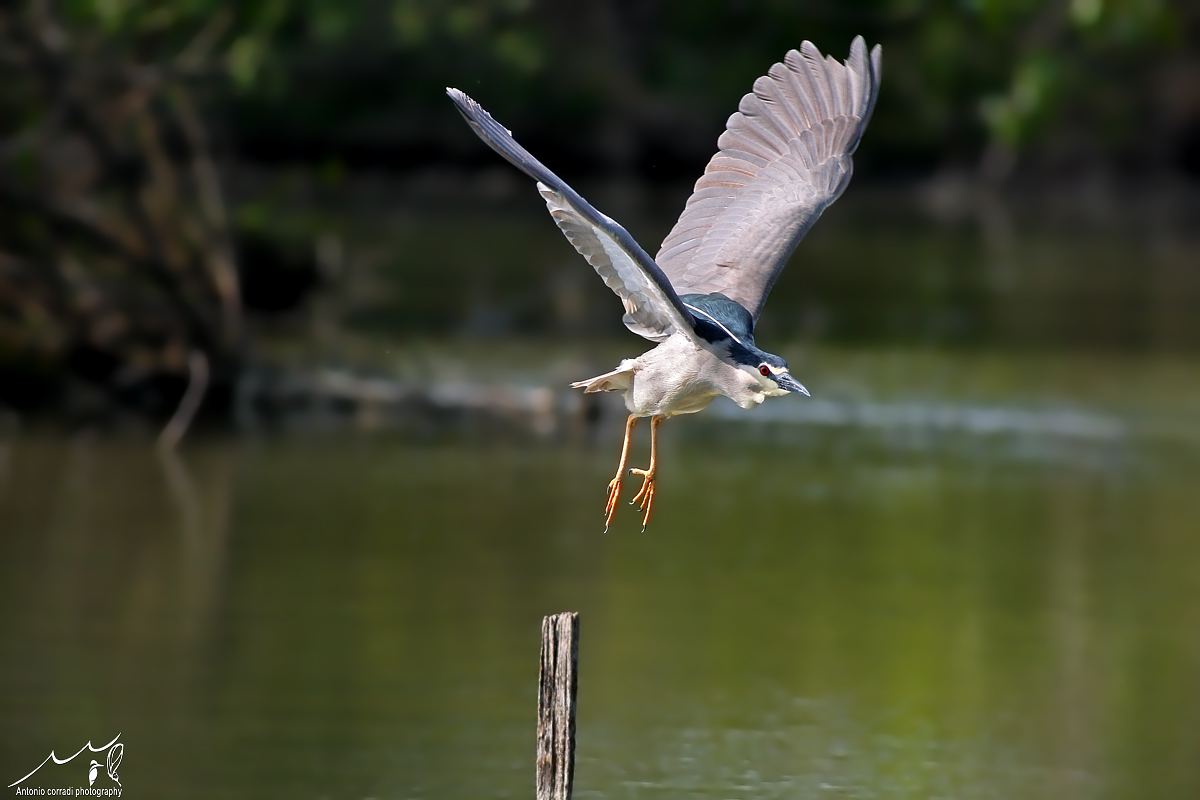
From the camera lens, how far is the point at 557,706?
16.5 ft

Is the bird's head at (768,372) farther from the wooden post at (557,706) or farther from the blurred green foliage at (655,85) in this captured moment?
the blurred green foliage at (655,85)

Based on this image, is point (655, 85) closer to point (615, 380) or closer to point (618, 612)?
point (618, 612)

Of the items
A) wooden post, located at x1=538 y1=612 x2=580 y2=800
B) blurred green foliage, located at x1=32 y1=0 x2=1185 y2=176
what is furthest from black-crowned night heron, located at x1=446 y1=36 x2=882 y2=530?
blurred green foliage, located at x1=32 y1=0 x2=1185 y2=176

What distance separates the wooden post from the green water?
2.54 m

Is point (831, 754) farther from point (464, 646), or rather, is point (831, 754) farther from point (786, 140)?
point (786, 140)

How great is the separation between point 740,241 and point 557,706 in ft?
5.23

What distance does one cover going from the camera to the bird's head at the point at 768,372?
15.2 ft

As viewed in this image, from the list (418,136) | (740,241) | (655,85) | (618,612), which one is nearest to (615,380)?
(740,241)

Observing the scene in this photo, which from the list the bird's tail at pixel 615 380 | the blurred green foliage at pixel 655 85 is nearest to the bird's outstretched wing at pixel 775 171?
the bird's tail at pixel 615 380

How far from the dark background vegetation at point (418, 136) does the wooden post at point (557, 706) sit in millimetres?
8138

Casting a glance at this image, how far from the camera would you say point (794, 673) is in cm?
912

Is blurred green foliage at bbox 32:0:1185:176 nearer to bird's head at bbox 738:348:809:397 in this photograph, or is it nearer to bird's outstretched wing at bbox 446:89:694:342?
bird's outstretched wing at bbox 446:89:694:342

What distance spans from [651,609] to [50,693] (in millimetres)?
3146

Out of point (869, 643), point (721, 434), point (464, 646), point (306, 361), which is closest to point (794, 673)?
point (869, 643)
